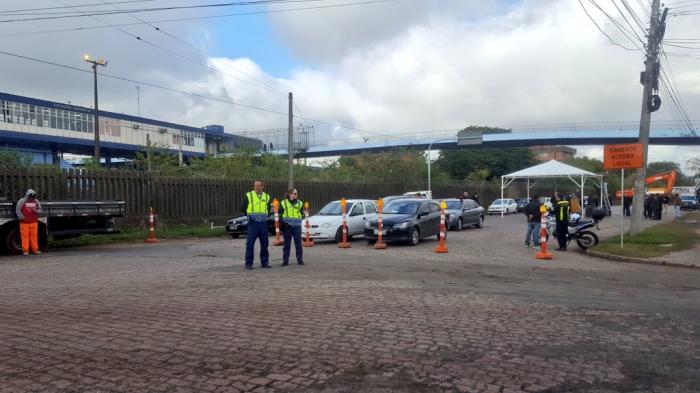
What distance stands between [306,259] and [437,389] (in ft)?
30.8

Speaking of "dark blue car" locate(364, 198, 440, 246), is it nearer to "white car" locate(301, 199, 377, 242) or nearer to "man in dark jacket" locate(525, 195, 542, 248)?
"white car" locate(301, 199, 377, 242)

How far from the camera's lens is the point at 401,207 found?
63.3ft

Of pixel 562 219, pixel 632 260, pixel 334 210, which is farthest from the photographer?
pixel 334 210

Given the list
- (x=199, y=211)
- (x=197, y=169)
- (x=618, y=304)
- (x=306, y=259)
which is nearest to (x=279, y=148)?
(x=197, y=169)

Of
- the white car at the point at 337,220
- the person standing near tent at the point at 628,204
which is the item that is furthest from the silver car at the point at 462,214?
the person standing near tent at the point at 628,204

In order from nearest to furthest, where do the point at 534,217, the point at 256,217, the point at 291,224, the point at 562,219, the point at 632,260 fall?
the point at 256,217
the point at 291,224
the point at 632,260
the point at 562,219
the point at 534,217

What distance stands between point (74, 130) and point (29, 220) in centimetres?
5764

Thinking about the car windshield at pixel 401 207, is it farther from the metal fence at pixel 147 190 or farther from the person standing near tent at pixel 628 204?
the person standing near tent at pixel 628 204

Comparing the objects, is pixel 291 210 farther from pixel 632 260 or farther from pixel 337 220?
pixel 632 260

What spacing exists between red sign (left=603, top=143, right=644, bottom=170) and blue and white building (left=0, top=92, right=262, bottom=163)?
131 ft

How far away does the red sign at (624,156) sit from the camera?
53.7ft

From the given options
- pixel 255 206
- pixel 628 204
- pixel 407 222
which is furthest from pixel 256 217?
pixel 628 204

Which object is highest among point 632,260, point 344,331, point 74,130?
point 74,130

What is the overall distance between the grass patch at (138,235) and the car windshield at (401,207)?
26.3 ft
